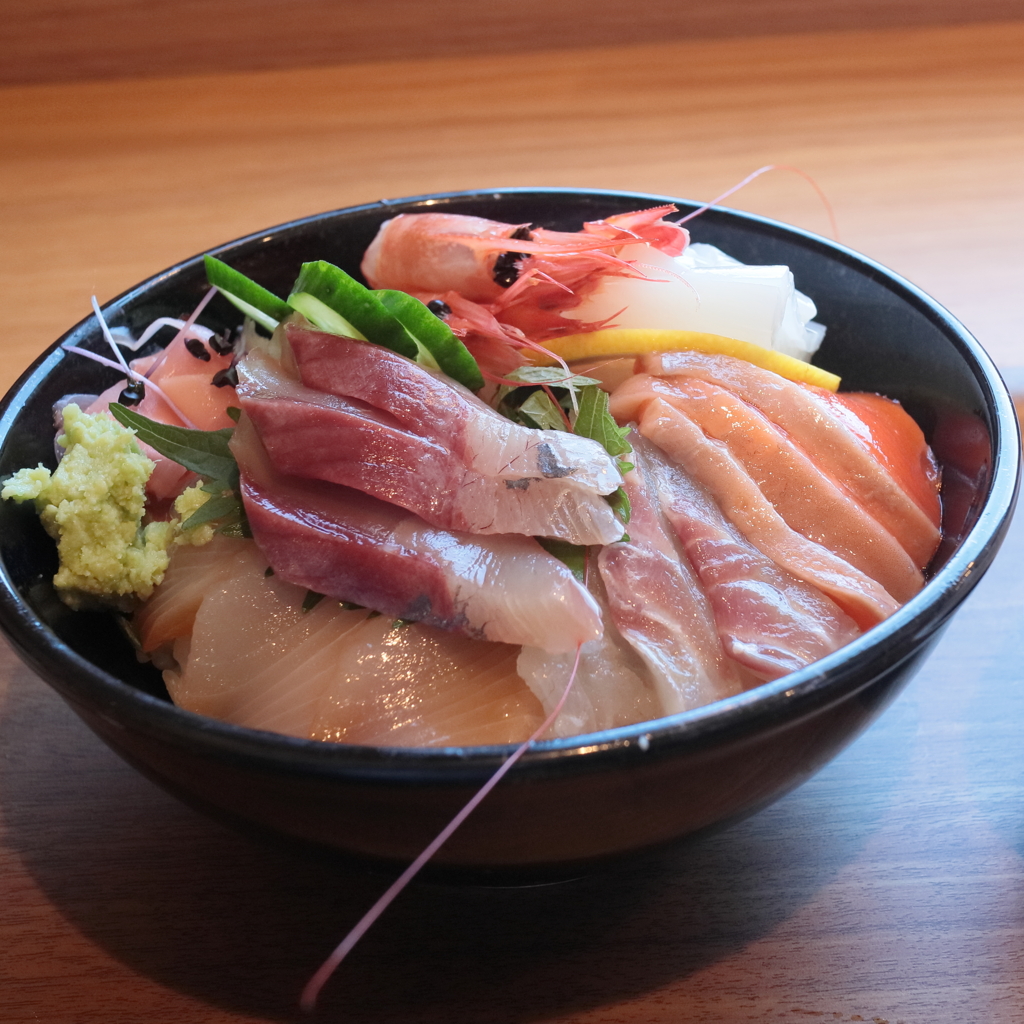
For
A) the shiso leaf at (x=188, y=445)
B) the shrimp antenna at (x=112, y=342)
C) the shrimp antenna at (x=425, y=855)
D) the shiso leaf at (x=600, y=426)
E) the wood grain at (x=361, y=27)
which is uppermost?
the wood grain at (x=361, y=27)

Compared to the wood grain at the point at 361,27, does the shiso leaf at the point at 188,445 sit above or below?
below

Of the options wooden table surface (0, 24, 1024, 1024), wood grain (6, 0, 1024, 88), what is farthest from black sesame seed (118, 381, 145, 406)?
wood grain (6, 0, 1024, 88)

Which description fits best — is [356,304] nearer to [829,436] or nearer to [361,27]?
[829,436]

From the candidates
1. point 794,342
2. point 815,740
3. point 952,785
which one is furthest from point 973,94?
point 815,740

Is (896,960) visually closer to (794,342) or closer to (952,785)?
(952,785)

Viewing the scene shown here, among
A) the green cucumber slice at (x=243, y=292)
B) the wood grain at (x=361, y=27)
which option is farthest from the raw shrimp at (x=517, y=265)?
the wood grain at (x=361, y=27)

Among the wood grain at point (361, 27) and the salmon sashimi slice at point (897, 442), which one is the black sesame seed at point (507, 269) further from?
the wood grain at point (361, 27)
